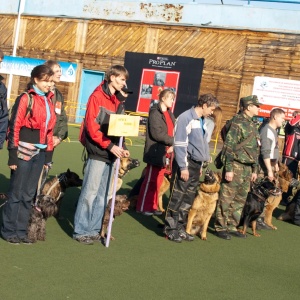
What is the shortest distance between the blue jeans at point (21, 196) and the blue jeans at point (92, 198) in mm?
566

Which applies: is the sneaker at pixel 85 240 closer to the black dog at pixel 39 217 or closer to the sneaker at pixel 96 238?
the sneaker at pixel 96 238

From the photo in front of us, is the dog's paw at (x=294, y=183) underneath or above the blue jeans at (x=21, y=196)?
above

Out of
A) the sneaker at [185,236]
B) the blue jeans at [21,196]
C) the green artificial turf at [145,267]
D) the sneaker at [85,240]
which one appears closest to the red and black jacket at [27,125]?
the blue jeans at [21,196]

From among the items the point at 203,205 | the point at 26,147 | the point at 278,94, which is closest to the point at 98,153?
the point at 26,147

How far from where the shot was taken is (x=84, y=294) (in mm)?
5172

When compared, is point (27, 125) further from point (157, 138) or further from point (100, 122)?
point (157, 138)

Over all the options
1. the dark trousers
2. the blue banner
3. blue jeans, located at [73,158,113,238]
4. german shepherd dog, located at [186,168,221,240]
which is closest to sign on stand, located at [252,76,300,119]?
the blue banner

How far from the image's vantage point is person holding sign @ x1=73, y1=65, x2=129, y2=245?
6625 millimetres


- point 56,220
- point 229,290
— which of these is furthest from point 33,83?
point 229,290

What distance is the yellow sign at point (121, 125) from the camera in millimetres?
6461

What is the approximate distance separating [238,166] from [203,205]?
723 mm

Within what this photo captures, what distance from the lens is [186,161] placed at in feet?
24.5

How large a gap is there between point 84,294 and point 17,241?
5.02ft

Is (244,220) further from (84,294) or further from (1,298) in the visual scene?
(1,298)
